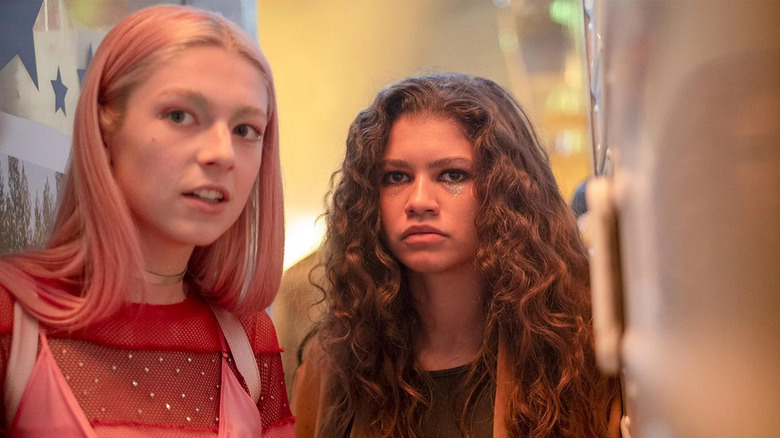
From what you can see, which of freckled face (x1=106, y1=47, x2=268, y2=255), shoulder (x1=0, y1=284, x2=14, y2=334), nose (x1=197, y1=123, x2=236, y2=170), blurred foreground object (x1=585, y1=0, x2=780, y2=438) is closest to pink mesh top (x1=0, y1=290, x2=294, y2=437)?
shoulder (x1=0, y1=284, x2=14, y2=334)

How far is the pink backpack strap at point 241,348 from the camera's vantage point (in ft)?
5.32

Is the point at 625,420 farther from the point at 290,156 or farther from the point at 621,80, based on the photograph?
the point at 290,156

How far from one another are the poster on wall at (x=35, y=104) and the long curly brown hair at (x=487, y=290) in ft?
2.39

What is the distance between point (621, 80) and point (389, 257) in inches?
42.1

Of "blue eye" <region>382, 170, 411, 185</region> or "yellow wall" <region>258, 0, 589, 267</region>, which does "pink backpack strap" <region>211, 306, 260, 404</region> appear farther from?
"yellow wall" <region>258, 0, 589, 267</region>

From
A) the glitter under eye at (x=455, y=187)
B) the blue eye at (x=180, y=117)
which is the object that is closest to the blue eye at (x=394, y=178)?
the glitter under eye at (x=455, y=187)

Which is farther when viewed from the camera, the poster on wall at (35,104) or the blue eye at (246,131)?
the poster on wall at (35,104)

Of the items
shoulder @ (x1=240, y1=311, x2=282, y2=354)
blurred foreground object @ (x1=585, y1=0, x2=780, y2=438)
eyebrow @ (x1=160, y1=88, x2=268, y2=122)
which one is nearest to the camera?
blurred foreground object @ (x1=585, y1=0, x2=780, y2=438)

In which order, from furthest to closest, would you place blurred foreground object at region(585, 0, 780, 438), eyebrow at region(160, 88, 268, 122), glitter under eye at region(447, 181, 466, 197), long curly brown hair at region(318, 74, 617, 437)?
glitter under eye at region(447, 181, 466, 197) < long curly brown hair at region(318, 74, 617, 437) < eyebrow at region(160, 88, 268, 122) < blurred foreground object at region(585, 0, 780, 438)

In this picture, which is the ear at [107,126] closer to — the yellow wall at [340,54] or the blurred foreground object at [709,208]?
the blurred foreground object at [709,208]

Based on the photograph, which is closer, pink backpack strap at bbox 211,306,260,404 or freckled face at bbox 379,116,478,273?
pink backpack strap at bbox 211,306,260,404

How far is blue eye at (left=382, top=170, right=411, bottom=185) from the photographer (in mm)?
2107

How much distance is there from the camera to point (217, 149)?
1.46 metres

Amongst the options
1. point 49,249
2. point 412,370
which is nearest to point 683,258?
point 49,249
